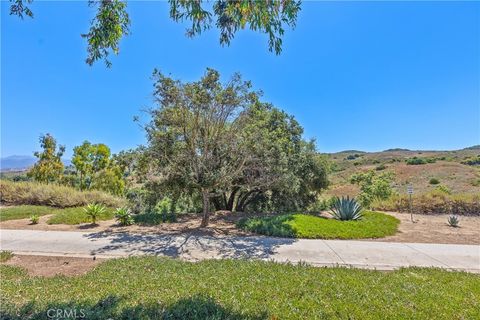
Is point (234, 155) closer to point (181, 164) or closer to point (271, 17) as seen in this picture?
point (181, 164)

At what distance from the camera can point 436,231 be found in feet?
32.0

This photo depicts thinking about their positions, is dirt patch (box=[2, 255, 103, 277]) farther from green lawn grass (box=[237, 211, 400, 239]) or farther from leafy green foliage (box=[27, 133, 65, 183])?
leafy green foliage (box=[27, 133, 65, 183])

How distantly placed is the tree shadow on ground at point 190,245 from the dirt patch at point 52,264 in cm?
63

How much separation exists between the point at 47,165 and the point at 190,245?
14660mm

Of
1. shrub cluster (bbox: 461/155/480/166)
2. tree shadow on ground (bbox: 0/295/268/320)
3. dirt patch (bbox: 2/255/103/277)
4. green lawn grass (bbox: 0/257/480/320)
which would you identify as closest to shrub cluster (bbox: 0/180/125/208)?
dirt patch (bbox: 2/255/103/277)

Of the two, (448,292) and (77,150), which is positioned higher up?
(77,150)

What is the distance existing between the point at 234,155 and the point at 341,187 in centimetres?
2693

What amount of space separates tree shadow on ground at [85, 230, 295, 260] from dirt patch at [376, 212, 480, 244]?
4014 mm

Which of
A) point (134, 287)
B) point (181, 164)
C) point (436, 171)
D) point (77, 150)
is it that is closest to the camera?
point (134, 287)

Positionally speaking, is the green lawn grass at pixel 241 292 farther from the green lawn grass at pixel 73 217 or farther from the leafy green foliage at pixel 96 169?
the leafy green foliage at pixel 96 169

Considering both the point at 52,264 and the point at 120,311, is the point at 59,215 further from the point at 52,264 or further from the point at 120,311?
the point at 120,311

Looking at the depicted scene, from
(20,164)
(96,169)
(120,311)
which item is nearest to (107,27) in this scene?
(120,311)

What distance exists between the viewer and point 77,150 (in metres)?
17.2

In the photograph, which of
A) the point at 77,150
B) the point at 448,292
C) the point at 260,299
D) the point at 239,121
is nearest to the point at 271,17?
the point at 260,299
